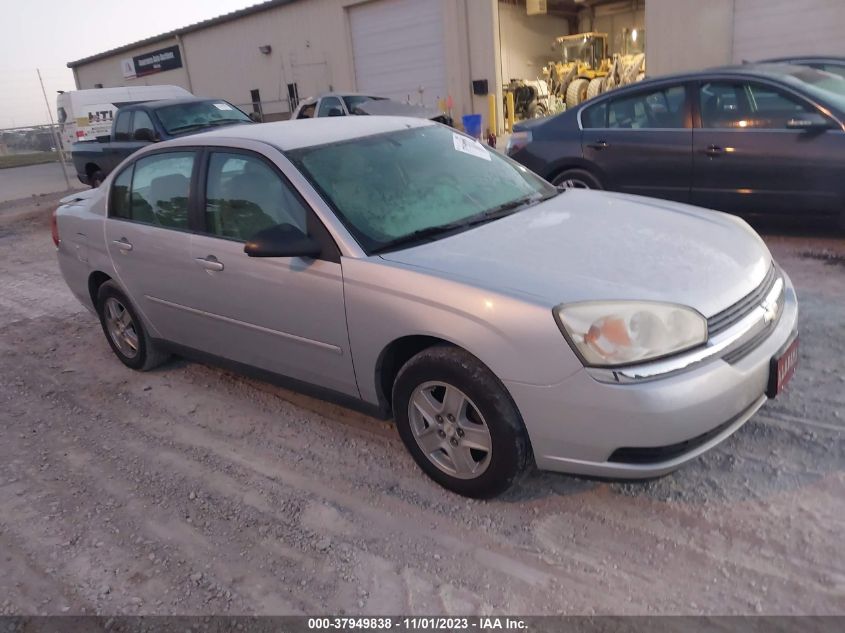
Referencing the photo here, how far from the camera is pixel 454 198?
11.9 ft

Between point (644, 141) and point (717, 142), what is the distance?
67 cm

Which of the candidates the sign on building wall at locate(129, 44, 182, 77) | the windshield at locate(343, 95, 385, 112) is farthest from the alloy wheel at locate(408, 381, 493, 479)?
the sign on building wall at locate(129, 44, 182, 77)

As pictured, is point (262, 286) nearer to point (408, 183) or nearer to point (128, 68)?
point (408, 183)

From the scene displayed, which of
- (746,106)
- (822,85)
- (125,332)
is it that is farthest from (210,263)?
(822,85)

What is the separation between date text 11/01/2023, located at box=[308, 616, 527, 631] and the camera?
236 cm

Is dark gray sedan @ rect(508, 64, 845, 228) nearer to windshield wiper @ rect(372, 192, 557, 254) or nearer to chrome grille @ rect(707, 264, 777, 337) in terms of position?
windshield wiper @ rect(372, 192, 557, 254)

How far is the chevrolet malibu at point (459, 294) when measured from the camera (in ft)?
8.48

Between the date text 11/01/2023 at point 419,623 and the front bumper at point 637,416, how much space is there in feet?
2.09

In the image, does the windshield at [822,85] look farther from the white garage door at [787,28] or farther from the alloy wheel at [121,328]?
the white garage door at [787,28]

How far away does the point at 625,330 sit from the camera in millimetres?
2562

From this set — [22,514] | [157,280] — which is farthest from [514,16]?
[22,514]

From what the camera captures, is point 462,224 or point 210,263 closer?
point 462,224

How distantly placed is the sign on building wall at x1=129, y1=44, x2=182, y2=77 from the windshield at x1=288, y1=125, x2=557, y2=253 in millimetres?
27282

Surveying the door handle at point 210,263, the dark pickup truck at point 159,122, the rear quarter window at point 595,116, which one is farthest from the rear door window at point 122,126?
the door handle at point 210,263
